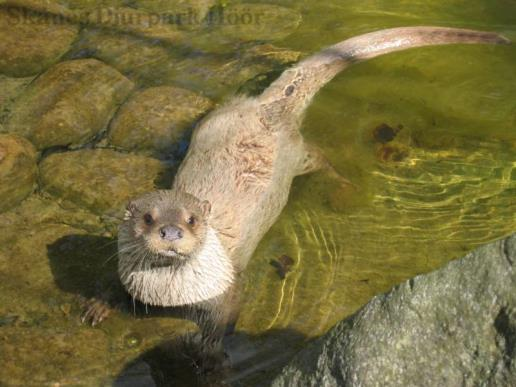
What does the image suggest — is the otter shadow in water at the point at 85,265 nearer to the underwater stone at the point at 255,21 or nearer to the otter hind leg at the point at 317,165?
the otter hind leg at the point at 317,165

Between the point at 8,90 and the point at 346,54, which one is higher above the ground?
the point at 346,54

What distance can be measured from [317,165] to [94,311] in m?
1.60

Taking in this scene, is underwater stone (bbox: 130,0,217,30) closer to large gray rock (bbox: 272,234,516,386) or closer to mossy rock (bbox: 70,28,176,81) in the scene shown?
mossy rock (bbox: 70,28,176,81)

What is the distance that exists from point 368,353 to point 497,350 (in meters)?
0.36

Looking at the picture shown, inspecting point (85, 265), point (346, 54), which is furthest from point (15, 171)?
point (346, 54)

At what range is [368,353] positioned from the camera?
2.15 m

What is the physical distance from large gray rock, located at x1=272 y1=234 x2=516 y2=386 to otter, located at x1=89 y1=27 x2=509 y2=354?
1.26 meters

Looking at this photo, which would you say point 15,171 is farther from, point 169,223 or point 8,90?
point 169,223

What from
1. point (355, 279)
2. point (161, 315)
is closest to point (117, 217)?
point (161, 315)

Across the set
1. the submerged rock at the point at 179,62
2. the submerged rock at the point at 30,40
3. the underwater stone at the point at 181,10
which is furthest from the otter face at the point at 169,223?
the underwater stone at the point at 181,10

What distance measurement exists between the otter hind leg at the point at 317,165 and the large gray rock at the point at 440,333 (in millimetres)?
2141

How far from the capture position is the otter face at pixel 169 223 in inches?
128

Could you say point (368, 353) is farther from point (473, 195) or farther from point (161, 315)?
point (473, 195)

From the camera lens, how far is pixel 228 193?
3834 millimetres
